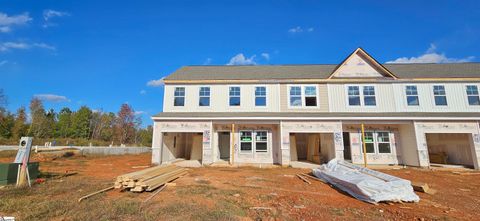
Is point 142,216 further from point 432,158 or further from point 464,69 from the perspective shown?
point 464,69

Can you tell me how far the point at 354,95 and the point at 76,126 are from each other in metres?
60.4

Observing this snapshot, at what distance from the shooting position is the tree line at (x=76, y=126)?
35.2 meters

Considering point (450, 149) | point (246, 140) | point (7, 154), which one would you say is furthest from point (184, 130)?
point (450, 149)

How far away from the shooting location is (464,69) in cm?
1470

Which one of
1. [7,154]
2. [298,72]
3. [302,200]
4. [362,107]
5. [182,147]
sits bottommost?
[302,200]

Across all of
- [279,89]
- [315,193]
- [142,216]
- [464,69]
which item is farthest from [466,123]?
[142,216]

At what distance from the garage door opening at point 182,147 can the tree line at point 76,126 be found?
2724 centimetres

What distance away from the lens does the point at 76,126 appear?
50.0 m

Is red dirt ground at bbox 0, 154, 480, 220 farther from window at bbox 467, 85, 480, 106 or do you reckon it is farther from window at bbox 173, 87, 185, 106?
window at bbox 467, 85, 480, 106

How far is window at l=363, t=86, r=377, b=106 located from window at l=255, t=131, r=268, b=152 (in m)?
7.20

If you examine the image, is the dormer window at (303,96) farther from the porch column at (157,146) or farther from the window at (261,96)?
the porch column at (157,146)

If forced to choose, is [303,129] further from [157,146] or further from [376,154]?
[157,146]

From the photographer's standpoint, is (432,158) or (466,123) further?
(432,158)

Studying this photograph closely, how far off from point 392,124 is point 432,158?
16.5ft
